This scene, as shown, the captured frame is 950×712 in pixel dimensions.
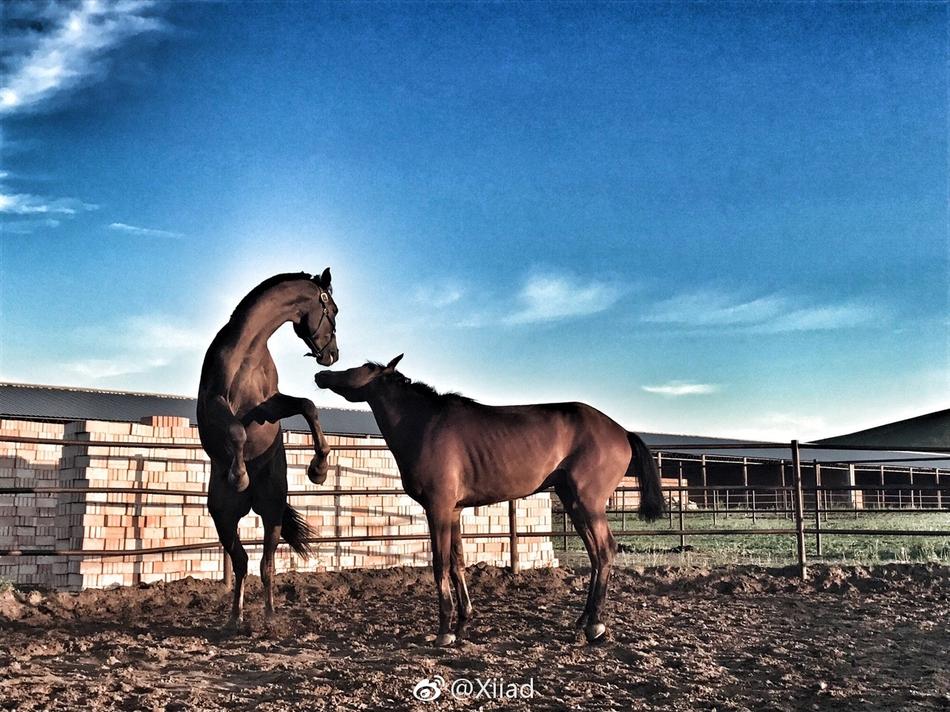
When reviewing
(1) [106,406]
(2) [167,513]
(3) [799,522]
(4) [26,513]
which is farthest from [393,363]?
(1) [106,406]

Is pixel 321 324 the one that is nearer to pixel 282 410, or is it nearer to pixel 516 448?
pixel 282 410

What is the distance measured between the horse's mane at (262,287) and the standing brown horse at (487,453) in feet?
2.09

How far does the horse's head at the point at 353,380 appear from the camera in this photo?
5.73 meters

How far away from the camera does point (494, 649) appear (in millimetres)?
5121

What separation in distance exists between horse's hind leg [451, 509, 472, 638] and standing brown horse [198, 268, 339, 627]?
981 millimetres

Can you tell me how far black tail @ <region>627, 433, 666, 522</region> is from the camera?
6145 millimetres

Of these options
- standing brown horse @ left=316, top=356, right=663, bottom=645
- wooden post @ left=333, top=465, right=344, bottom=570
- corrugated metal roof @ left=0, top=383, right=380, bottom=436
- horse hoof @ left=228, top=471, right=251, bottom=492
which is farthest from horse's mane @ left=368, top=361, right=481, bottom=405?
corrugated metal roof @ left=0, top=383, right=380, bottom=436

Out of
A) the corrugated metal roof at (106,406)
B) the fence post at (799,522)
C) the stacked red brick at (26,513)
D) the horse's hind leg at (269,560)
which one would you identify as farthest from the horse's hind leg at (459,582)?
the corrugated metal roof at (106,406)

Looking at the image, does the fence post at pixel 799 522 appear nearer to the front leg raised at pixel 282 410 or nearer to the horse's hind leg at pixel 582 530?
the horse's hind leg at pixel 582 530

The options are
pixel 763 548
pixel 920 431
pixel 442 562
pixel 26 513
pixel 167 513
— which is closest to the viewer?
pixel 442 562

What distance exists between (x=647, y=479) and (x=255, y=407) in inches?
105

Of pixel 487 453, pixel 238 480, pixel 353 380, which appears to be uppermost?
pixel 353 380

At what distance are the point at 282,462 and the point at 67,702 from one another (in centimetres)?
218

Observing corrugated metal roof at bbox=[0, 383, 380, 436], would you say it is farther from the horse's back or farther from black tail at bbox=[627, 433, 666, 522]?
the horse's back
